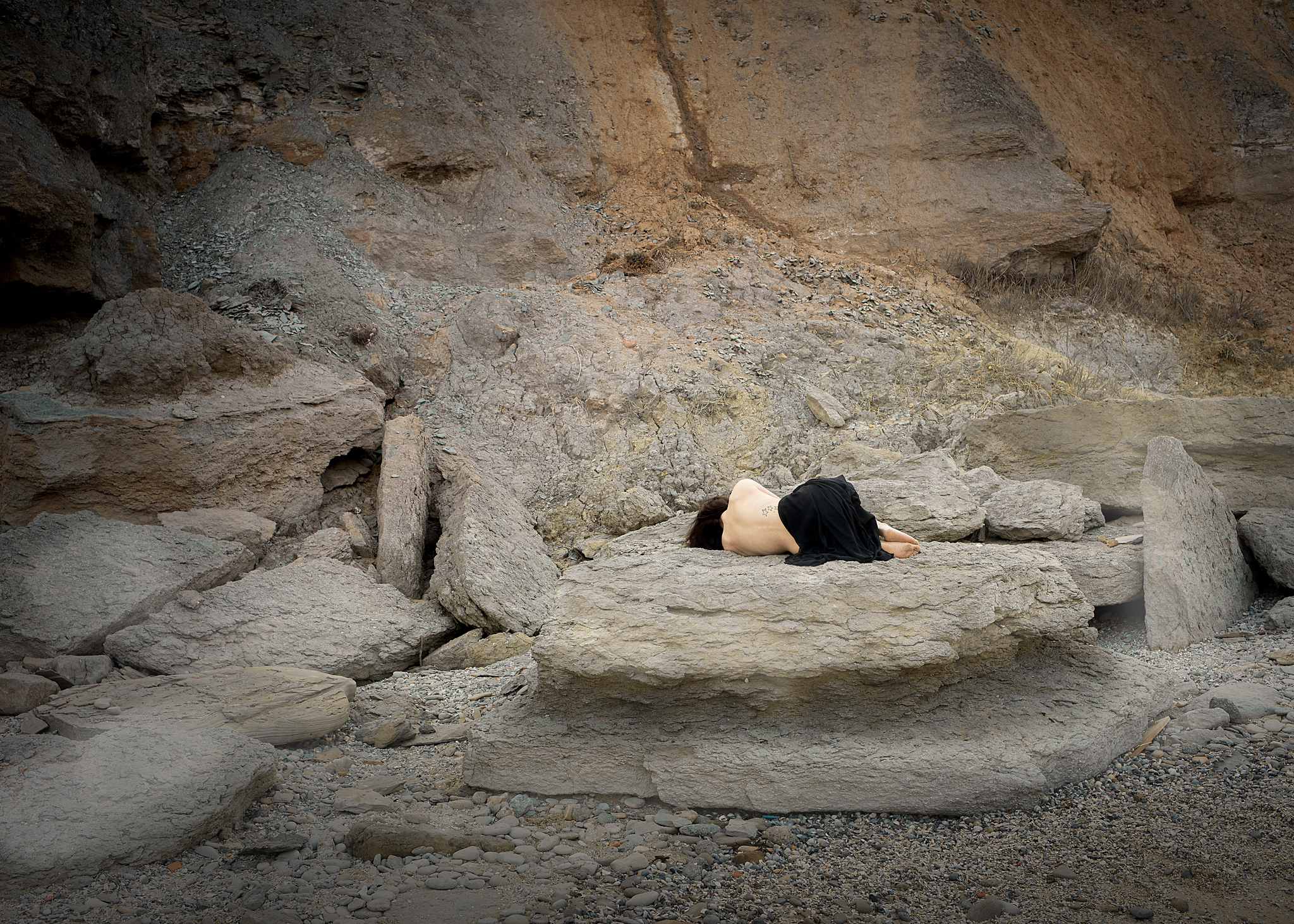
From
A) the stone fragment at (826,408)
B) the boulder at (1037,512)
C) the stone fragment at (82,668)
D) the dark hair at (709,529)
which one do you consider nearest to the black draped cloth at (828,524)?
the dark hair at (709,529)

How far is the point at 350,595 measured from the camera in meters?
5.69

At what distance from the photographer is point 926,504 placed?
5680mm

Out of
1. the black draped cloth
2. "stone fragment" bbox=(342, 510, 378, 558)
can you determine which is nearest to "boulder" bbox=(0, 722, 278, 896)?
the black draped cloth

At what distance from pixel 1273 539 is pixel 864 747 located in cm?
406

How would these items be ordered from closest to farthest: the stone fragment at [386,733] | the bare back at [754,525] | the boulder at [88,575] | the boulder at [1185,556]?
the stone fragment at [386,733] → the bare back at [754,525] → the boulder at [88,575] → the boulder at [1185,556]

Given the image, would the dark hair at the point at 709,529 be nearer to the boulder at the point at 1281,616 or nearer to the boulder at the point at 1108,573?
the boulder at the point at 1108,573

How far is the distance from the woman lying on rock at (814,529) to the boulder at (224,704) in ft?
8.16

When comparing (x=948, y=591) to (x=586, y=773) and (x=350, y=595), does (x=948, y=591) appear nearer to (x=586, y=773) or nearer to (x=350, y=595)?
(x=586, y=773)

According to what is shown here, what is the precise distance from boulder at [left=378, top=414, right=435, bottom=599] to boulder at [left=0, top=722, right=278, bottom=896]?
8.86 ft

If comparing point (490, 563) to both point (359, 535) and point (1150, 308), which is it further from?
point (1150, 308)

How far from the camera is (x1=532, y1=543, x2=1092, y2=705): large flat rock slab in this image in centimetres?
366

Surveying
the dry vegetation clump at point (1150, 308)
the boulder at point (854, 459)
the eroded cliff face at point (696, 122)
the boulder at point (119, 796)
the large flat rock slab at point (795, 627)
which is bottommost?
the boulder at point (119, 796)

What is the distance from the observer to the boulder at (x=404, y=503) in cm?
652

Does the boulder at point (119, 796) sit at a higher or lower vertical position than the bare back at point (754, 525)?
lower
